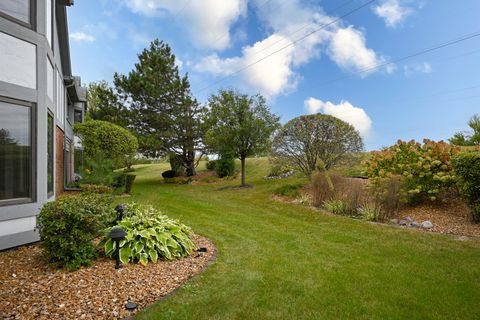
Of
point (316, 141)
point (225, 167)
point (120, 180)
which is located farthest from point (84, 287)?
point (225, 167)

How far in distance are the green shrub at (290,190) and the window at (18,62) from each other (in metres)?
8.26

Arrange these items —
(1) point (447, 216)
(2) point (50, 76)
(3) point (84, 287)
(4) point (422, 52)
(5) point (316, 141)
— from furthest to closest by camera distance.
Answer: (5) point (316, 141) < (4) point (422, 52) < (2) point (50, 76) < (1) point (447, 216) < (3) point (84, 287)

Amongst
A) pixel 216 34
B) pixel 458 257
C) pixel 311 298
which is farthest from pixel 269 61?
pixel 311 298

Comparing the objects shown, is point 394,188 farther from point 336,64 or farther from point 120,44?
point 120,44

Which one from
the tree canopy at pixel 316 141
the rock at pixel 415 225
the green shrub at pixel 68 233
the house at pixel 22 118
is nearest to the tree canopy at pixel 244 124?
the tree canopy at pixel 316 141

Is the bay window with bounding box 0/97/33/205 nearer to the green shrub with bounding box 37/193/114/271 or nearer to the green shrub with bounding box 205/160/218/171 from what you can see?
the green shrub with bounding box 37/193/114/271

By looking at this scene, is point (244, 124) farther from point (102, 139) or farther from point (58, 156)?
point (58, 156)

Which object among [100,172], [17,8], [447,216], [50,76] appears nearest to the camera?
[17,8]

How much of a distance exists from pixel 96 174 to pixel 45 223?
6993 millimetres

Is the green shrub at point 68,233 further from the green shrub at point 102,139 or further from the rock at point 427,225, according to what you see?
the green shrub at point 102,139

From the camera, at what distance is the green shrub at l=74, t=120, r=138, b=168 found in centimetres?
1188

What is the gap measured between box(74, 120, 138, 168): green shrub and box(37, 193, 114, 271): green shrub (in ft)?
28.3

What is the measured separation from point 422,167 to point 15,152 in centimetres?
889

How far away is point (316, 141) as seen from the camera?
1138 centimetres
